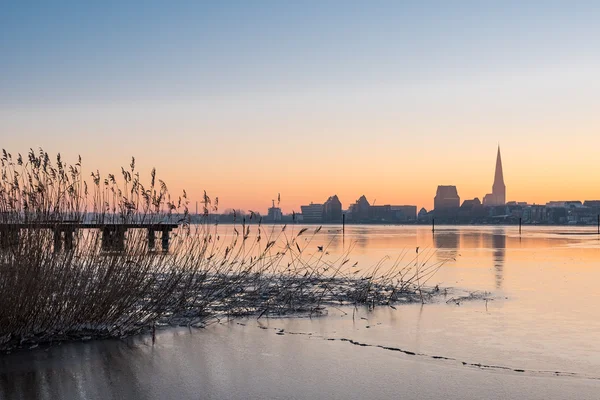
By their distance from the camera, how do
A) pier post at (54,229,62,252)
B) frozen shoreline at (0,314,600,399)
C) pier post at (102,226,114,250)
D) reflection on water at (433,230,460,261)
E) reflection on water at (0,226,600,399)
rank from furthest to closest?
reflection on water at (433,230,460,261), pier post at (102,226,114,250), pier post at (54,229,62,252), reflection on water at (0,226,600,399), frozen shoreline at (0,314,600,399)

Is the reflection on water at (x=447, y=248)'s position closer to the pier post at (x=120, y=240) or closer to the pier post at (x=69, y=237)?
the pier post at (x=120, y=240)

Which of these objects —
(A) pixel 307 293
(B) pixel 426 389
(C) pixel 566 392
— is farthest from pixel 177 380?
(A) pixel 307 293

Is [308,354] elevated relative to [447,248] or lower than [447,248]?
lower

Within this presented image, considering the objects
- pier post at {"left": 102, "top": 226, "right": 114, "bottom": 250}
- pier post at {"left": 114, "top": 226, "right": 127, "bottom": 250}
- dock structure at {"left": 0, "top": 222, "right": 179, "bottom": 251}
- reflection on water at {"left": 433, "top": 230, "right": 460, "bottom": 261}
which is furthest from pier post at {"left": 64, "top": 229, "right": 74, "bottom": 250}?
reflection on water at {"left": 433, "top": 230, "right": 460, "bottom": 261}

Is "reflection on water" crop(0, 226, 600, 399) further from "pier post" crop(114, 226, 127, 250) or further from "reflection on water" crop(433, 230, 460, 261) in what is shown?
"reflection on water" crop(433, 230, 460, 261)

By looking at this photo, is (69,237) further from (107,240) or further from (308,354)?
(308,354)

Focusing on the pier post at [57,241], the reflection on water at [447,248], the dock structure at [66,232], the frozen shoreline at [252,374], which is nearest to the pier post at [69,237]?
the dock structure at [66,232]

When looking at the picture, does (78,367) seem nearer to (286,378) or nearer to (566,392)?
(286,378)

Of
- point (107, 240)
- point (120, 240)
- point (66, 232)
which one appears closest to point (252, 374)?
point (120, 240)

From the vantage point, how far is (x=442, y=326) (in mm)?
13031

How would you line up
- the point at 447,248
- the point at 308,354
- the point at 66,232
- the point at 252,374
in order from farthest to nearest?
the point at 447,248 < the point at 66,232 < the point at 308,354 < the point at 252,374

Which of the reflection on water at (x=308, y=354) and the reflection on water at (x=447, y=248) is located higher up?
the reflection on water at (x=447, y=248)

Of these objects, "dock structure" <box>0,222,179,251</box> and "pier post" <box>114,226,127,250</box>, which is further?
"pier post" <box>114,226,127,250</box>

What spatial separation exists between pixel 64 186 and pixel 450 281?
1405 centimetres
